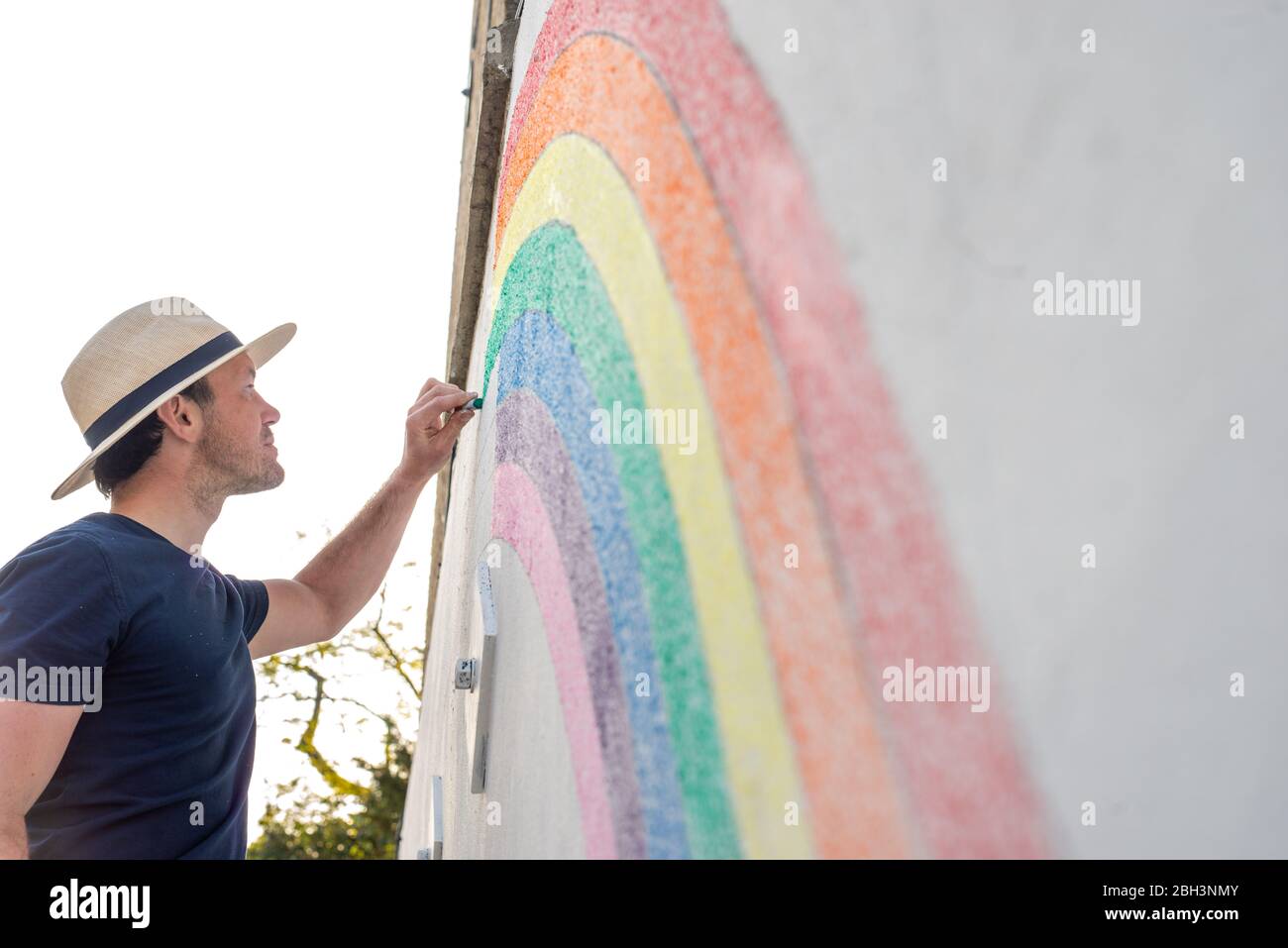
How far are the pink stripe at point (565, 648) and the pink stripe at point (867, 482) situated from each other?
557mm

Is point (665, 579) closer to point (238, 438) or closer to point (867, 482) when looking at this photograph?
point (867, 482)

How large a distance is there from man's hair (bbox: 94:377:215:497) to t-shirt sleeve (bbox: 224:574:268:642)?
377 millimetres

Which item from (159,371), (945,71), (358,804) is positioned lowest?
(358,804)

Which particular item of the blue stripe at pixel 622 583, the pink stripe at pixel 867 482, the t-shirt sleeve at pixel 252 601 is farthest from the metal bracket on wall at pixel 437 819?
the pink stripe at pixel 867 482

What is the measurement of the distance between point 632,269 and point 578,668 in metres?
0.54

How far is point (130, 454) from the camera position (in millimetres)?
2650

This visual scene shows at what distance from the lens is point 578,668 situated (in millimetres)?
1460

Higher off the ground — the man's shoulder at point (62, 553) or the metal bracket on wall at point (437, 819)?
the man's shoulder at point (62, 553)

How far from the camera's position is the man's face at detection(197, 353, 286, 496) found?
273 cm

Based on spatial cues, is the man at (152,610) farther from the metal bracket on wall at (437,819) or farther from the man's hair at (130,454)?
the metal bracket on wall at (437,819)

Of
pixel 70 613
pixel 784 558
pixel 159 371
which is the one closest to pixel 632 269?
pixel 784 558

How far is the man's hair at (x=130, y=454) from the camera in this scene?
2.65m

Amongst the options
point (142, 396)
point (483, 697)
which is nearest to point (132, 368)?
point (142, 396)

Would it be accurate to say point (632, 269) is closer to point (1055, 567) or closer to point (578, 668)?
point (578, 668)
